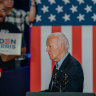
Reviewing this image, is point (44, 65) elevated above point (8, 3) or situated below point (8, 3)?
below

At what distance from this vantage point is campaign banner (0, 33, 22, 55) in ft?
6.64

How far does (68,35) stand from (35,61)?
37 centimetres

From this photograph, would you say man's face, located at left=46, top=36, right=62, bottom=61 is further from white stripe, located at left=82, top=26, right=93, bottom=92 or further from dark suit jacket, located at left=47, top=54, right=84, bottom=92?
white stripe, located at left=82, top=26, right=93, bottom=92

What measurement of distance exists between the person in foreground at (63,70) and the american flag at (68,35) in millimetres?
250

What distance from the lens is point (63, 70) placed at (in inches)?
61.8

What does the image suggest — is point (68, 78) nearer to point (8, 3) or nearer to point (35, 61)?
point (35, 61)

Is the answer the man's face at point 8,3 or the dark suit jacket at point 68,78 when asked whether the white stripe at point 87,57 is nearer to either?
the dark suit jacket at point 68,78

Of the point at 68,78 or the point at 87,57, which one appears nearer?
the point at 68,78

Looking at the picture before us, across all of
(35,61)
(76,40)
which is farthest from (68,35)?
(35,61)

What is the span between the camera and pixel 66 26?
1.99 meters

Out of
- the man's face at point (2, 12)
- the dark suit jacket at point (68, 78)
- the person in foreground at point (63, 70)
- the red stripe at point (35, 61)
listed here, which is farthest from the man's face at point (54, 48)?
the man's face at point (2, 12)

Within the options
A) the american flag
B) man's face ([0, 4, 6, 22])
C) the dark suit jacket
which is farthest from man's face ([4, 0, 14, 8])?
the dark suit jacket

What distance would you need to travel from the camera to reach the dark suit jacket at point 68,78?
1.48 meters

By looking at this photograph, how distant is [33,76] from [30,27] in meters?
0.43
